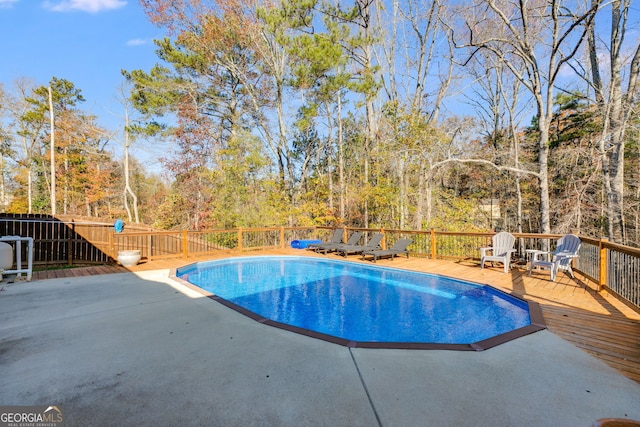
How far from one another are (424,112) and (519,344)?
441 inches

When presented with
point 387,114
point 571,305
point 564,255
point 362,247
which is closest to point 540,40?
point 387,114

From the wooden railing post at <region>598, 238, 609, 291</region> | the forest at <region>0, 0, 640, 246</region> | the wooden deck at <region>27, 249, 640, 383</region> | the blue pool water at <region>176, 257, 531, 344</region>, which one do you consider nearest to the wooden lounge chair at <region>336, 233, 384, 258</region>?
the blue pool water at <region>176, 257, 531, 344</region>

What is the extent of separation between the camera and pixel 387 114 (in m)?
12.2

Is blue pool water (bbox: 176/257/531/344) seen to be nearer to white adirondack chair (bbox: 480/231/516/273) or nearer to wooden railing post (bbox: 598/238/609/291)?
white adirondack chair (bbox: 480/231/516/273)

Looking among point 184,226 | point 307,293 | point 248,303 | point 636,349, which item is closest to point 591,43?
point 636,349

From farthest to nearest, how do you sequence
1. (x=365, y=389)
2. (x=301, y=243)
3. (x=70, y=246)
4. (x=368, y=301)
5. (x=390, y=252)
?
1. (x=301, y=243)
2. (x=390, y=252)
3. (x=70, y=246)
4. (x=368, y=301)
5. (x=365, y=389)

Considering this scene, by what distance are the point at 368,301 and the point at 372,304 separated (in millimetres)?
181

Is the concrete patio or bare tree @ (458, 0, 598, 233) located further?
bare tree @ (458, 0, 598, 233)

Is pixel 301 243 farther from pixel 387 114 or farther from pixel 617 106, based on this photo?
pixel 617 106

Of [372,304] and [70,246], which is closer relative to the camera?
[372,304]

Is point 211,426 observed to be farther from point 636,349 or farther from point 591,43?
point 591,43

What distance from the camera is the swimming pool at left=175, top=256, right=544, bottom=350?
12.7 ft

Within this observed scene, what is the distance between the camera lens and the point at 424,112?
40.9ft

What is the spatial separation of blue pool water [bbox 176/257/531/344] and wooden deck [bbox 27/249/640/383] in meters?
0.39
